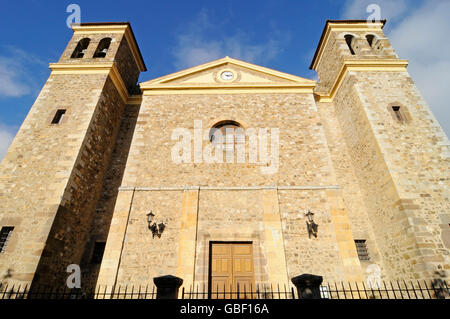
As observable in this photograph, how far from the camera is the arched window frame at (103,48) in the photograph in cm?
1302

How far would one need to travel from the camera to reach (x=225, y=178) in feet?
31.4

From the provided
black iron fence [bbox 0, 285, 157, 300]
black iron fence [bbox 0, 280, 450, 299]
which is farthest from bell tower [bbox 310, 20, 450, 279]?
black iron fence [bbox 0, 285, 157, 300]

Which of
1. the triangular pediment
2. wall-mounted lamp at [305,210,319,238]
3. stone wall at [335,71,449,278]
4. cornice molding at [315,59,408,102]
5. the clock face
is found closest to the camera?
stone wall at [335,71,449,278]

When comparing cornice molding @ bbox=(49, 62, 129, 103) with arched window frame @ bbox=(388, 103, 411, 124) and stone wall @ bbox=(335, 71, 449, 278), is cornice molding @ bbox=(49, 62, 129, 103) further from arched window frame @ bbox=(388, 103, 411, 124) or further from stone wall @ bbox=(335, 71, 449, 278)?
arched window frame @ bbox=(388, 103, 411, 124)

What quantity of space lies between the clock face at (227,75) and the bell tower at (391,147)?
4.60 meters

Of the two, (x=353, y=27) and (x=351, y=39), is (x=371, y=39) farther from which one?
(x=353, y=27)

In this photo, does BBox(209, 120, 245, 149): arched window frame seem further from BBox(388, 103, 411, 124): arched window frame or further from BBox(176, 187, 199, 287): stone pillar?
BBox(388, 103, 411, 124): arched window frame

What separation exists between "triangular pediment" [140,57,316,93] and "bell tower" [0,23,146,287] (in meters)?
2.30

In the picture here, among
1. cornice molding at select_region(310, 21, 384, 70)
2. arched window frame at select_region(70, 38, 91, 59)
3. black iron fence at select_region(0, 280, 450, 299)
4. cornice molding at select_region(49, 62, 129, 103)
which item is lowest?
black iron fence at select_region(0, 280, 450, 299)

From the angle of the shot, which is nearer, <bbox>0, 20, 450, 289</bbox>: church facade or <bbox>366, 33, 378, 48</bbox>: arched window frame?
<bbox>0, 20, 450, 289</bbox>: church facade

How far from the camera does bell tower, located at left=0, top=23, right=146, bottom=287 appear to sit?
287 inches

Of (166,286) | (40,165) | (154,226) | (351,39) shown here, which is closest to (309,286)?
(166,286)

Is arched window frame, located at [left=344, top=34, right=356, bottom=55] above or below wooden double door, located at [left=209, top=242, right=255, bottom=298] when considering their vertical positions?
above

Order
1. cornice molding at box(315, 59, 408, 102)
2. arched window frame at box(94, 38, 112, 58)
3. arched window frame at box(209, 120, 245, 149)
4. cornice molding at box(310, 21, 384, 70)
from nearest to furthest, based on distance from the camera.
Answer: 1. arched window frame at box(209, 120, 245, 149)
2. cornice molding at box(315, 59, 408, 102)
3. arched window frame at box(94, 38, 112, 58)
4. cornice molding at box(310, 21, 384, 70)
